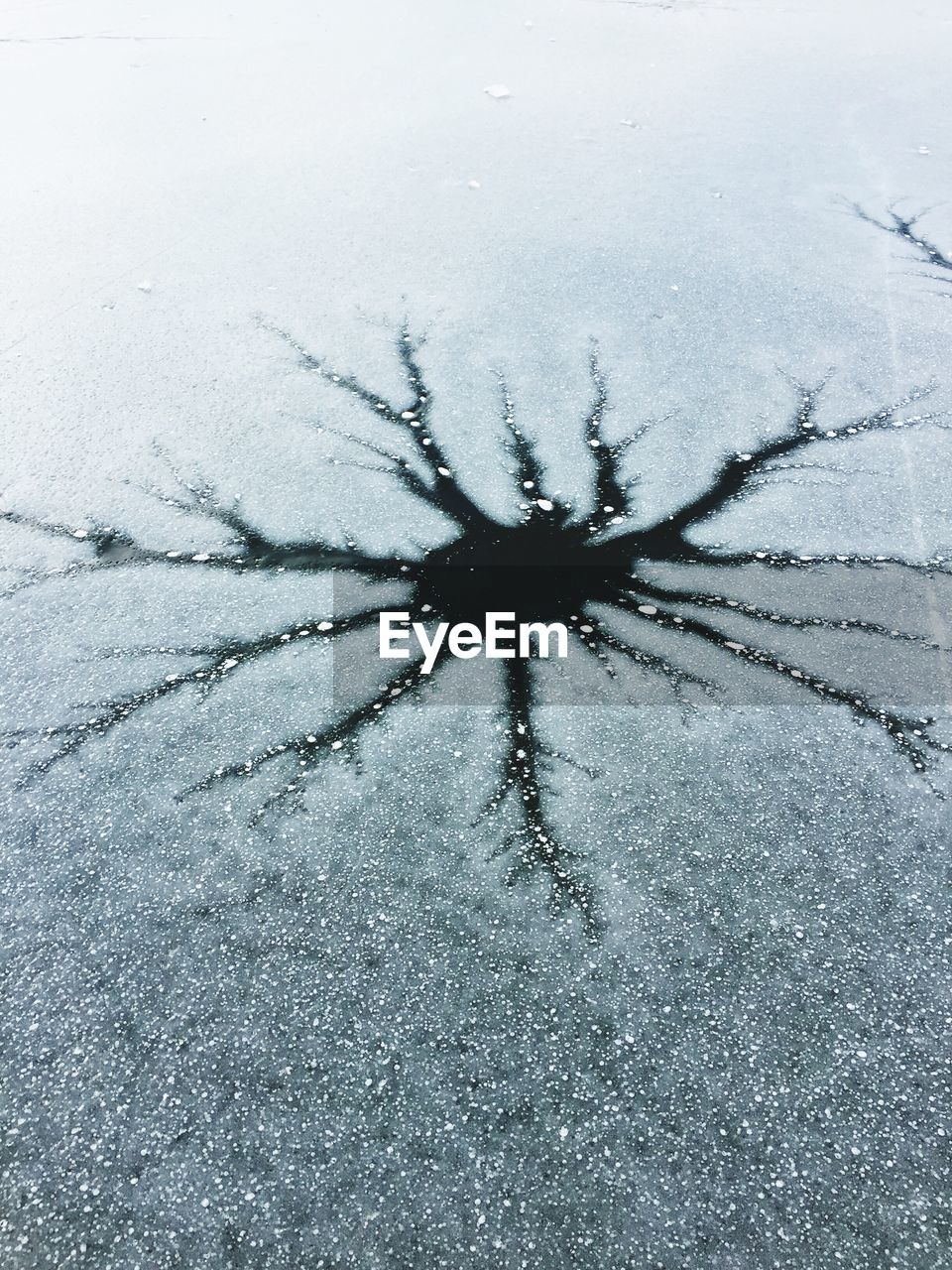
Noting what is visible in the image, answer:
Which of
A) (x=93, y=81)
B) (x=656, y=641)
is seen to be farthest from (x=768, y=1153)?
(x=93, y=81)

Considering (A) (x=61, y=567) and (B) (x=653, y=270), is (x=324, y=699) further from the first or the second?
(B) (x=653, y=270)

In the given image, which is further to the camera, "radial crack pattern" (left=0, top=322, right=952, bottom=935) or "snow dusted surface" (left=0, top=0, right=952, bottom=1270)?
"radial crack pattern" (left=0, top=322, right=952, bottom=935)

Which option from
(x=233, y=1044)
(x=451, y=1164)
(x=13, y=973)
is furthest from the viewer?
(x=13, y=973)

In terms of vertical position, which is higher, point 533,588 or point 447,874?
point 533,588

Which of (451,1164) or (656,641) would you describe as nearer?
(451,1164)

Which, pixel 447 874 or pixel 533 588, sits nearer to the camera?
pixel 447 874

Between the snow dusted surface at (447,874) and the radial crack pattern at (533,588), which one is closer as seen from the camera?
the snow dusted surface at (447,874)

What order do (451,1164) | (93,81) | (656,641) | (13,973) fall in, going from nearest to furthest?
(451,1164), (13,973), (656,641), (93,81)

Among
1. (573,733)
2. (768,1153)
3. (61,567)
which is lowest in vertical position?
(768,1153)
